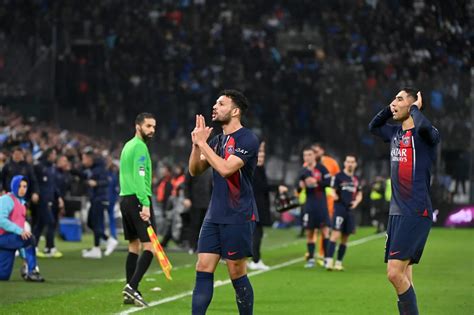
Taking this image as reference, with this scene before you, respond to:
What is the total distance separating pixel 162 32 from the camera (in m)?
43.8

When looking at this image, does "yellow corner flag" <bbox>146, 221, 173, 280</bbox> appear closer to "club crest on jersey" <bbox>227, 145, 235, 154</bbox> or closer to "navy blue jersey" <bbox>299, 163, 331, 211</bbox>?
"club crest on jersey" <bbox>227, 145, 235, 154</bbox>

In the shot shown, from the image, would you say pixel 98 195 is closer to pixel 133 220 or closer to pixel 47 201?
pixel 47 201

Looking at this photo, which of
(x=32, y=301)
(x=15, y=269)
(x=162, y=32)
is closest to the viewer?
(x=32, y=301)

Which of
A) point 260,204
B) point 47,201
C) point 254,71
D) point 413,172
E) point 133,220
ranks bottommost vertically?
point 47,201

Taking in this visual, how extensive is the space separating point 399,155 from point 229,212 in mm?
1659

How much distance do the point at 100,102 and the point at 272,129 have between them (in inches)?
253

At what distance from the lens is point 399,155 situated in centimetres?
1025

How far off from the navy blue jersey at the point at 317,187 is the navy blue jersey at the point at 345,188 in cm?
37

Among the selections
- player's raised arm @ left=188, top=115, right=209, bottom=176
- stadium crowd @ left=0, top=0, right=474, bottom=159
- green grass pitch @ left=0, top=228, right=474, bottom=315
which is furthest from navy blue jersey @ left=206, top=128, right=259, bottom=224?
stadium crowd @ left=0, top=0, right=474, bottom=159

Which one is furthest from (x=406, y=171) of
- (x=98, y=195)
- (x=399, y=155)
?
(x=98, y=195)

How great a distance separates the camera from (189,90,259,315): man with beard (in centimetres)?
968

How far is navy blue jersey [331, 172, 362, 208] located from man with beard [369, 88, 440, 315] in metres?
9.16

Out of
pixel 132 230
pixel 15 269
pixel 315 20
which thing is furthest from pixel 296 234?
pixel 132 230

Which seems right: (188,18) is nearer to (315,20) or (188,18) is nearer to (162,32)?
(162,32)
